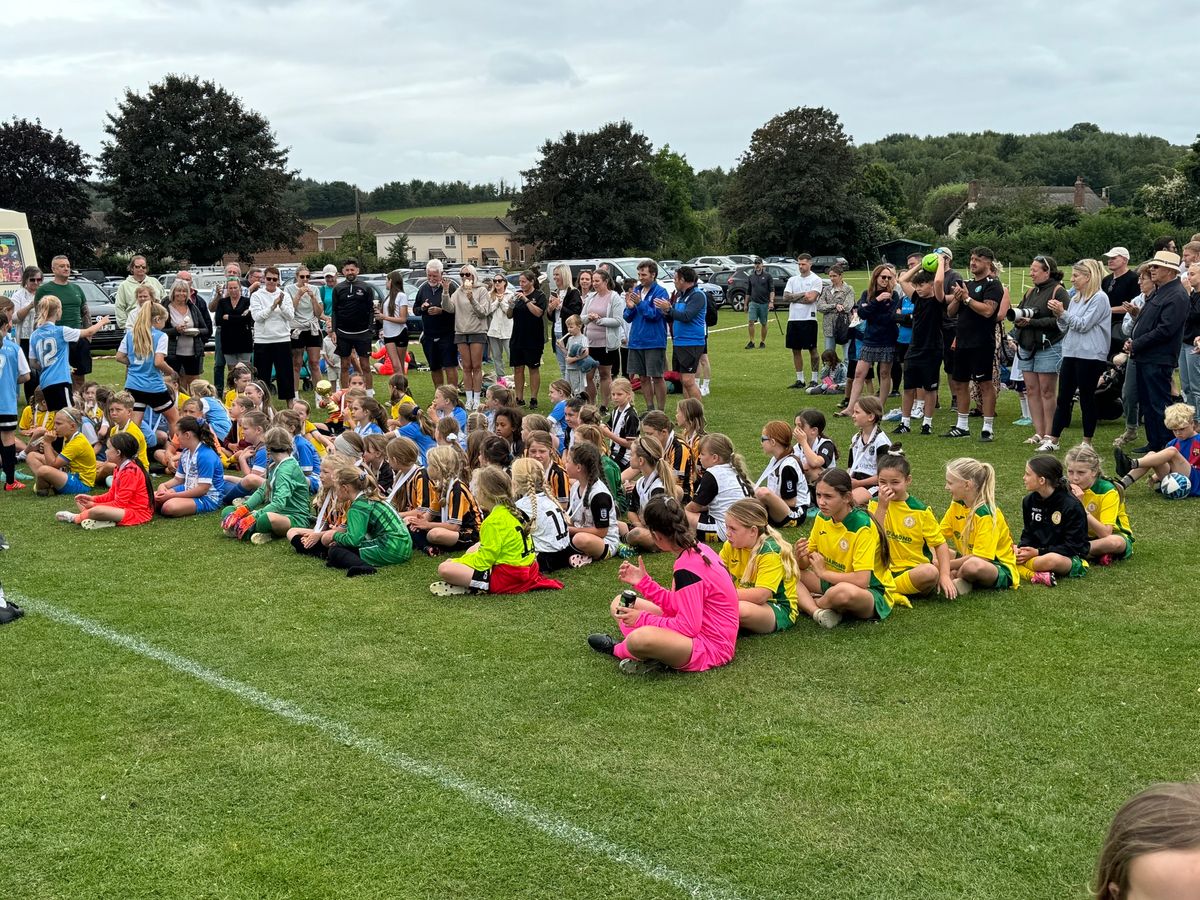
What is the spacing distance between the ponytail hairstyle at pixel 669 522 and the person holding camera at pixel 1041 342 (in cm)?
696

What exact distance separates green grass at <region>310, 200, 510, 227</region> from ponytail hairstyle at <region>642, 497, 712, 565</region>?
138 meters

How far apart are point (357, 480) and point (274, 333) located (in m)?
7.64

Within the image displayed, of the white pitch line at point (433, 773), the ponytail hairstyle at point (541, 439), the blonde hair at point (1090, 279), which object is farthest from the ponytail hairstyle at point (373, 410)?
the blonde hair at point (1090, 279)

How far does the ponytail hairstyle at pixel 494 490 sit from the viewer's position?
728cm

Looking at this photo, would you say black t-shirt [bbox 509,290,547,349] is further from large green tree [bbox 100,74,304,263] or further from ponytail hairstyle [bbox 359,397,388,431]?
large green tree [bbox 100,74,304,263]

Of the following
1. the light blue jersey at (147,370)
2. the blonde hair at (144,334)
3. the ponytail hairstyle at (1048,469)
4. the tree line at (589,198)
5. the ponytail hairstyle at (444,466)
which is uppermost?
the tree line at (589,198)

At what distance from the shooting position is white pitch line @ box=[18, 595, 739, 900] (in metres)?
3.97

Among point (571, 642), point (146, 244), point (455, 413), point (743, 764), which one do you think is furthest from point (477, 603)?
point (146, 244)

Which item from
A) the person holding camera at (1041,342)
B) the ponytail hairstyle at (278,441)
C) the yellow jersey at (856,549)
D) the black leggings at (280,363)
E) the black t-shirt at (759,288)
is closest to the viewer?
the yellow jersey at (856,549)

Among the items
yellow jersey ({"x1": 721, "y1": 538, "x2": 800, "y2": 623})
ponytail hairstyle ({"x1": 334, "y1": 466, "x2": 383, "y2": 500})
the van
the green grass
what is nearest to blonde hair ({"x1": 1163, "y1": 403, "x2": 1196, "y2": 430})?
yellow jersey ({"x1": 721, "y1": 538, "x2": 800, "y2": 623})

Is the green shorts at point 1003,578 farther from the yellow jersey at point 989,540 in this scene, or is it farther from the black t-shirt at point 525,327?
the black t-shirt at point 525,327

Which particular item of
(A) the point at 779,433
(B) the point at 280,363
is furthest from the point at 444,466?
(B) the point at 280,363

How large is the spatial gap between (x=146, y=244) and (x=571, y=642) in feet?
181

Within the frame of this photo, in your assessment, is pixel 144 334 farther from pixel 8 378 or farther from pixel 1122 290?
pixel 1122 290
